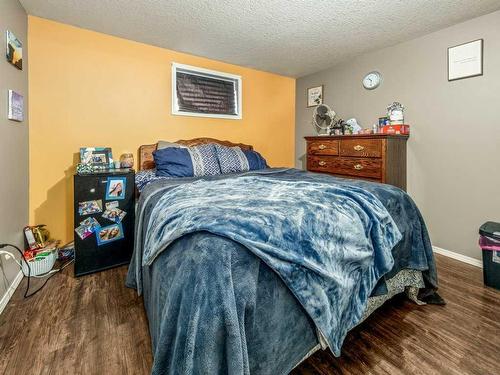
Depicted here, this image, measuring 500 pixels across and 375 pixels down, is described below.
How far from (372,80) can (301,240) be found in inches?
112

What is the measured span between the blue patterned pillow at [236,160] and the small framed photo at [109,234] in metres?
1.11

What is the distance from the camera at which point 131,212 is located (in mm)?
2385

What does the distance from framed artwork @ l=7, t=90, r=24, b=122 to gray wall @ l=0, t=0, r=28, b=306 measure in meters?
0.04

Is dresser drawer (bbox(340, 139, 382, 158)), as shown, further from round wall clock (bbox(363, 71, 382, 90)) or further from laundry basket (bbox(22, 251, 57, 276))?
laundry basket (bbox(22, 251, 57, 276))

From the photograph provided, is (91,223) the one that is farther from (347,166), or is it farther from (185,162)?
(347,166)

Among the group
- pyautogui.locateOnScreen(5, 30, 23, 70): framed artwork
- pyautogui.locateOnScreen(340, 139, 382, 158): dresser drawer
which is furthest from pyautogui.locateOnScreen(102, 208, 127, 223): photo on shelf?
pyautogui.locateOnScreen(340, 139, 382, 158): dresser drawer

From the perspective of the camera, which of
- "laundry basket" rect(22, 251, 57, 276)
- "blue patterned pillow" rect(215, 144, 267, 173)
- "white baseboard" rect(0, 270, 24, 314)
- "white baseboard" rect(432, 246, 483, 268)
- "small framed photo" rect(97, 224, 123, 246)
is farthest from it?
"blue patterned pillow" rect(215, 144, 267, 173)

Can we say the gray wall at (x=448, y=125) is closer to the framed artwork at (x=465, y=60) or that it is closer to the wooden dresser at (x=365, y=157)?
the framed artwork at (x=465, y=60)

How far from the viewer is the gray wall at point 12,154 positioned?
5.87 ft

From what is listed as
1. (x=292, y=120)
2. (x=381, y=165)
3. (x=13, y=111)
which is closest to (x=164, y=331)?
(x=13, y=111)

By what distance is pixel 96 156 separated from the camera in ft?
8.25

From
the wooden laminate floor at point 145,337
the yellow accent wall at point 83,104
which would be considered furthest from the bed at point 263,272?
the yellow accent wall at point 83,104

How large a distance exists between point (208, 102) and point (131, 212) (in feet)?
5.67

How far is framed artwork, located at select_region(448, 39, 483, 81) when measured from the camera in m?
2.31
